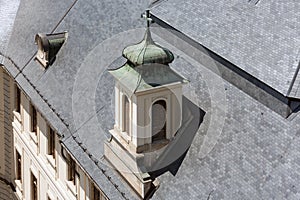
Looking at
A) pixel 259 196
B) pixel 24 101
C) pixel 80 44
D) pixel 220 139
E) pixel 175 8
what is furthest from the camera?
pixel 24 101

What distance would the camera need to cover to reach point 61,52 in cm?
→ 3438

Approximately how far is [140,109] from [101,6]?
998 cm

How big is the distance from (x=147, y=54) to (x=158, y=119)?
7.34ft

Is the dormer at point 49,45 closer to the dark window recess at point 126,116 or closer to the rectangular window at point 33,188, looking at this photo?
the rectangular window at point 33,188

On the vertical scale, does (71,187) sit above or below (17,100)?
above

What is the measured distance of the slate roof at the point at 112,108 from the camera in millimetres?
22609

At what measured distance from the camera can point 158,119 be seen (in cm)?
2530

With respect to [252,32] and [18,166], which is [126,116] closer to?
[252,32]

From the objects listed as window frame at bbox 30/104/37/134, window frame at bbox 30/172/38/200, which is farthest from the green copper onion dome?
window frame at bbox 30/172/38/200

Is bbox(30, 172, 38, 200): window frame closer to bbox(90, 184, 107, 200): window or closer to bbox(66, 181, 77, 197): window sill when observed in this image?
bbox(66, 181, 77, 197): window sill

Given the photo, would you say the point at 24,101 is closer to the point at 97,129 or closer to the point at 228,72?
the point at 97,129

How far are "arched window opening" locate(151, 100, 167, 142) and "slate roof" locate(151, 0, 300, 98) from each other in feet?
8.43

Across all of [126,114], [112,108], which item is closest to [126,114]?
[126,114]

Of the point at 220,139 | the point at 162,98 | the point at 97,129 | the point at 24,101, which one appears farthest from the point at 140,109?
the point at 24,101
